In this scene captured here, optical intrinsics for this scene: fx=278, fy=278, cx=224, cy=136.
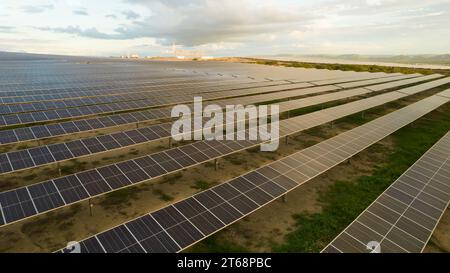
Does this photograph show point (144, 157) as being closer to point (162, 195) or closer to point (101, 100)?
point (162, 195)

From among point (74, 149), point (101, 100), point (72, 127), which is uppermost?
point (101, 100)

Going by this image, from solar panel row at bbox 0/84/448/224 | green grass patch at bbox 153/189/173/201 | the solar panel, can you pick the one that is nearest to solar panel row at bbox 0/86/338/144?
the solar panel

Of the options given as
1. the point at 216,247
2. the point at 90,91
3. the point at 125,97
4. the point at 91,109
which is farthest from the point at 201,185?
the point at 90,91

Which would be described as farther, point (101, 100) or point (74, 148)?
point (101, 100)

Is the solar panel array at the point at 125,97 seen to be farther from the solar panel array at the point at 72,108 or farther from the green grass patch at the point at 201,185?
the green grass patch at the point at 201,185

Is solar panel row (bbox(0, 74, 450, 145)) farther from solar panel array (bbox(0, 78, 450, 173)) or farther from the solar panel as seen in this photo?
the solar panel

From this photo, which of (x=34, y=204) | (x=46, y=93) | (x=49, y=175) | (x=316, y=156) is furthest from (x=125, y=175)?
(x=46, y=93)
